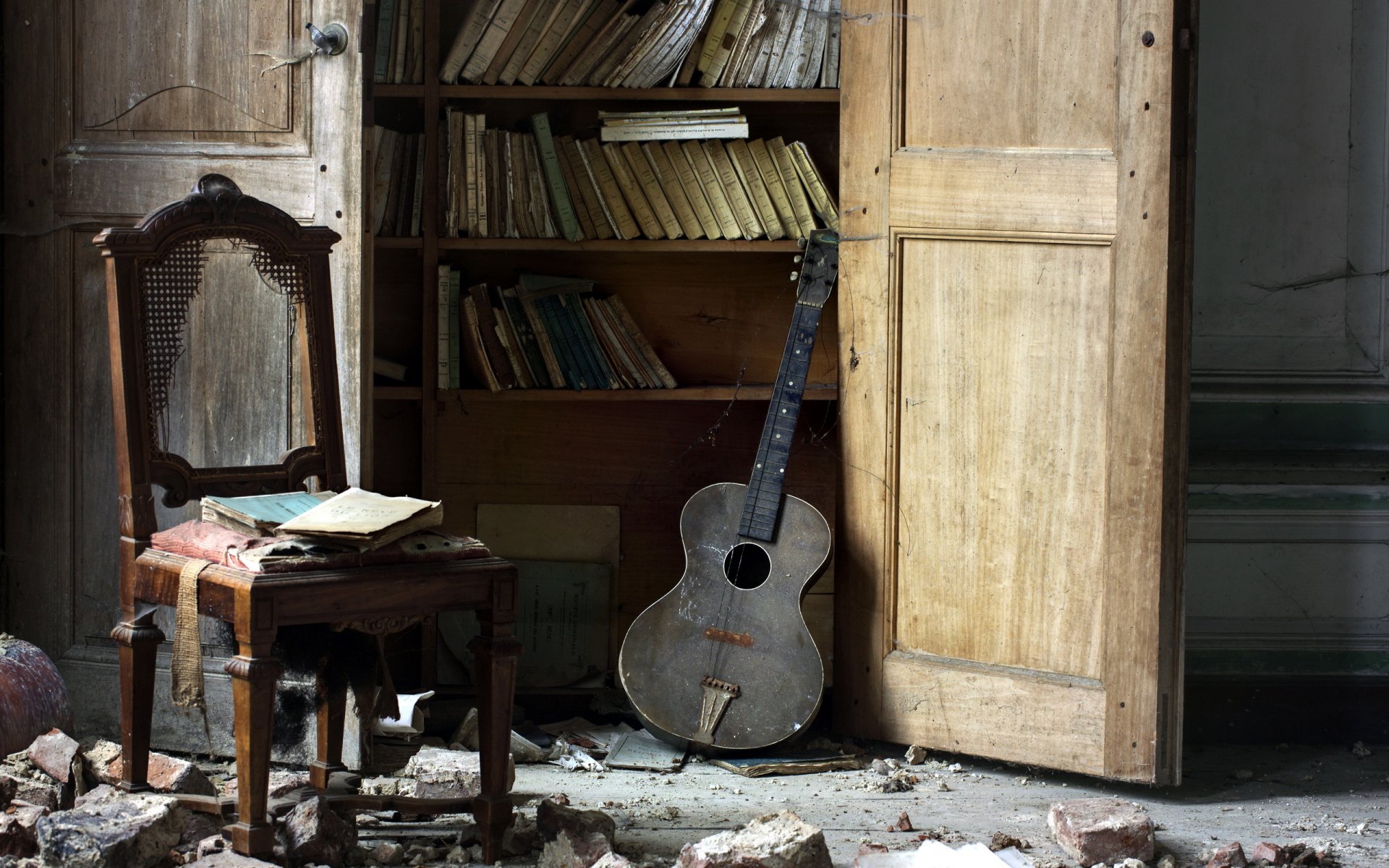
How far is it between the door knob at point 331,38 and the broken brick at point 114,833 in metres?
1.44

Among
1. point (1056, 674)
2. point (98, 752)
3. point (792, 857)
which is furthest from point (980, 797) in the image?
point (98, 752)

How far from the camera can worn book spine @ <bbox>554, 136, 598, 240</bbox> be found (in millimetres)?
3146

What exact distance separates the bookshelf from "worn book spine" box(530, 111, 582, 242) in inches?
3.9

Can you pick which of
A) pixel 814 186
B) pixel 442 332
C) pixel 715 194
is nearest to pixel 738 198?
pixel 715 194

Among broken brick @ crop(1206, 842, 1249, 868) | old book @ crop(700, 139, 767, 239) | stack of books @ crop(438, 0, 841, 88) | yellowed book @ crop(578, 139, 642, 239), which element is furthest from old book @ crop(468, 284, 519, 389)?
broken brick @ crop(1206, 842, 1249, 868)

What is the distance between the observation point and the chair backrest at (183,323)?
2.22m

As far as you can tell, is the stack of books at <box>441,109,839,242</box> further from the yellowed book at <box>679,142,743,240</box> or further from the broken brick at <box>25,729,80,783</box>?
the broken brick at <box>25,729,80,783</box>

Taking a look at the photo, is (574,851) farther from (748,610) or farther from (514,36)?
(514,36)

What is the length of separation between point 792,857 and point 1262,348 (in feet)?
5.89

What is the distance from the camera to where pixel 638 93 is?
10.1 ft

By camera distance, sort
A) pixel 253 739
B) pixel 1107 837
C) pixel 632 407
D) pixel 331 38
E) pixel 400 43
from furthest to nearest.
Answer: pixel 632 407 < pixel 400 43 < pixel 331 38 < pixel 1107 837 < pixel 253 739

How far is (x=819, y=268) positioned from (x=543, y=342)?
68 cm

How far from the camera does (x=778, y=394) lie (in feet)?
9.71

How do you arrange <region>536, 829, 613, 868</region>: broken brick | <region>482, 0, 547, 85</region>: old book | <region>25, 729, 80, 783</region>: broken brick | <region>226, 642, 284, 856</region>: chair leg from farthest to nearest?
<region>482, 0, 547, 85</region>: old book
<region>25, 729, 80, 783</region>: broken brick
<region>536, 829, 613, 868</region>: broken brick
<region>226, 642, 284, 856</region>: chair leg
